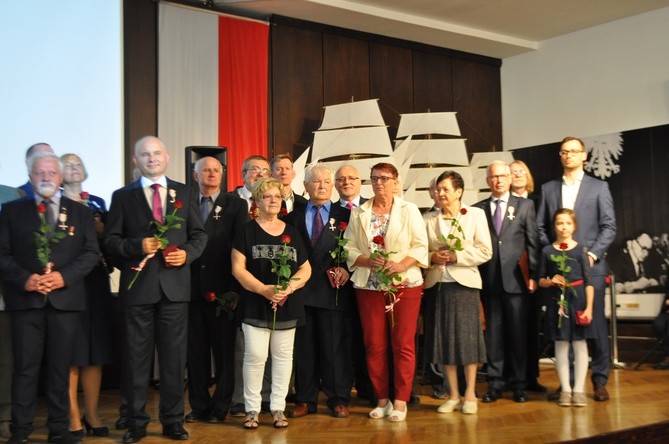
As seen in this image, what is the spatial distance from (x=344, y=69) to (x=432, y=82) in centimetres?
146

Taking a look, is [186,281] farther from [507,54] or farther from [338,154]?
[507,54]

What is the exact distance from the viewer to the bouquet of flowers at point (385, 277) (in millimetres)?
4926

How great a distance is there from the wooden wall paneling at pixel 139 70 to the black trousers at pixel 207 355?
3380mm

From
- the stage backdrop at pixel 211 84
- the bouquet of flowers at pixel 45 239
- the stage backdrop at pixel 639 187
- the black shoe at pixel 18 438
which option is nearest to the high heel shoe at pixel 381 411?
the black shoe at pixel 18 438

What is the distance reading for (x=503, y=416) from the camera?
16.9 ft

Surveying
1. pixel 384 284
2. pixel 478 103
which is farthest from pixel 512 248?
pixel 478 103

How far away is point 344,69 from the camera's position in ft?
33.5

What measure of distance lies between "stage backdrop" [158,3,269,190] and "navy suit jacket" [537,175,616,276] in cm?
400

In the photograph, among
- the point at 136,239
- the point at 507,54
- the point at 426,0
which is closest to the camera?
the point at 136,239

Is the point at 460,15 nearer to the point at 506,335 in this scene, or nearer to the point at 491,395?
the point at 506,335

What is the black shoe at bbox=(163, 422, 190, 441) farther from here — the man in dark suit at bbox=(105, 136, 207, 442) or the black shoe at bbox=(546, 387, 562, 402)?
the black shoe at bbox=(546, 387, 562, 402)

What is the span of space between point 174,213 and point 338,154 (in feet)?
16.6

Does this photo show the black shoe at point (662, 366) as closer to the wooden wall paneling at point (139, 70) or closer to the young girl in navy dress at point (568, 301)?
the young girl in navy dress at point (568, 301)

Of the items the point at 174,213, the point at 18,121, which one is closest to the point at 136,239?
the point at 174,213
